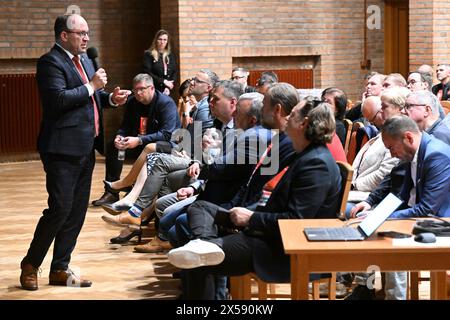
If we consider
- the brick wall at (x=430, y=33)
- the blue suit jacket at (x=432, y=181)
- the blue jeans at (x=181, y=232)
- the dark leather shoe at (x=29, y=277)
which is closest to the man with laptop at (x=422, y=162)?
the blue suit jacket at (x=432, y=181)

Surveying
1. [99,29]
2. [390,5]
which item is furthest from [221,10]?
[390,5]

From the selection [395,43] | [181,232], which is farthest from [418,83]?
[395,43]

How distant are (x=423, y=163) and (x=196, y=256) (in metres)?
1.30

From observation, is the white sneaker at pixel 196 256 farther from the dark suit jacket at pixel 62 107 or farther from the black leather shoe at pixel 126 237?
the black leather shoe at pixel 126 237

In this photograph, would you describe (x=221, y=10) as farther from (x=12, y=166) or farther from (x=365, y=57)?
(x=12, y=166)

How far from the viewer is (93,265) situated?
658 centimetres

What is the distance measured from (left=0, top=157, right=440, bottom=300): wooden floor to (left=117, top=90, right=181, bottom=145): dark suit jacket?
920mm

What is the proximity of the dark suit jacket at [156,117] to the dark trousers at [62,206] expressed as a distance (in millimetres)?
1809

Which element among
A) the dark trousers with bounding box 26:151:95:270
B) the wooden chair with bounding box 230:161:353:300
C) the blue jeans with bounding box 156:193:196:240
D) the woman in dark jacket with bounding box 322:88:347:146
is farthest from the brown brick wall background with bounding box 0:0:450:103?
the wooden chair with bounding box 230:161:353:300

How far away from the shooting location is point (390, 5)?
543 inches

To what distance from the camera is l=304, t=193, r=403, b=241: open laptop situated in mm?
3814

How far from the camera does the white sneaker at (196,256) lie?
413 centimetres

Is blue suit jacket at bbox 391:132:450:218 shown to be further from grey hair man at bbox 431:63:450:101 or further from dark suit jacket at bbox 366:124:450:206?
grey hair man at bbox 431:63:450:101

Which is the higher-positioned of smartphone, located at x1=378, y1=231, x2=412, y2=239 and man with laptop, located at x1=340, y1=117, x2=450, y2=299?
man with laptop, located at x1=340, y1=117, x2=450, y2=299
